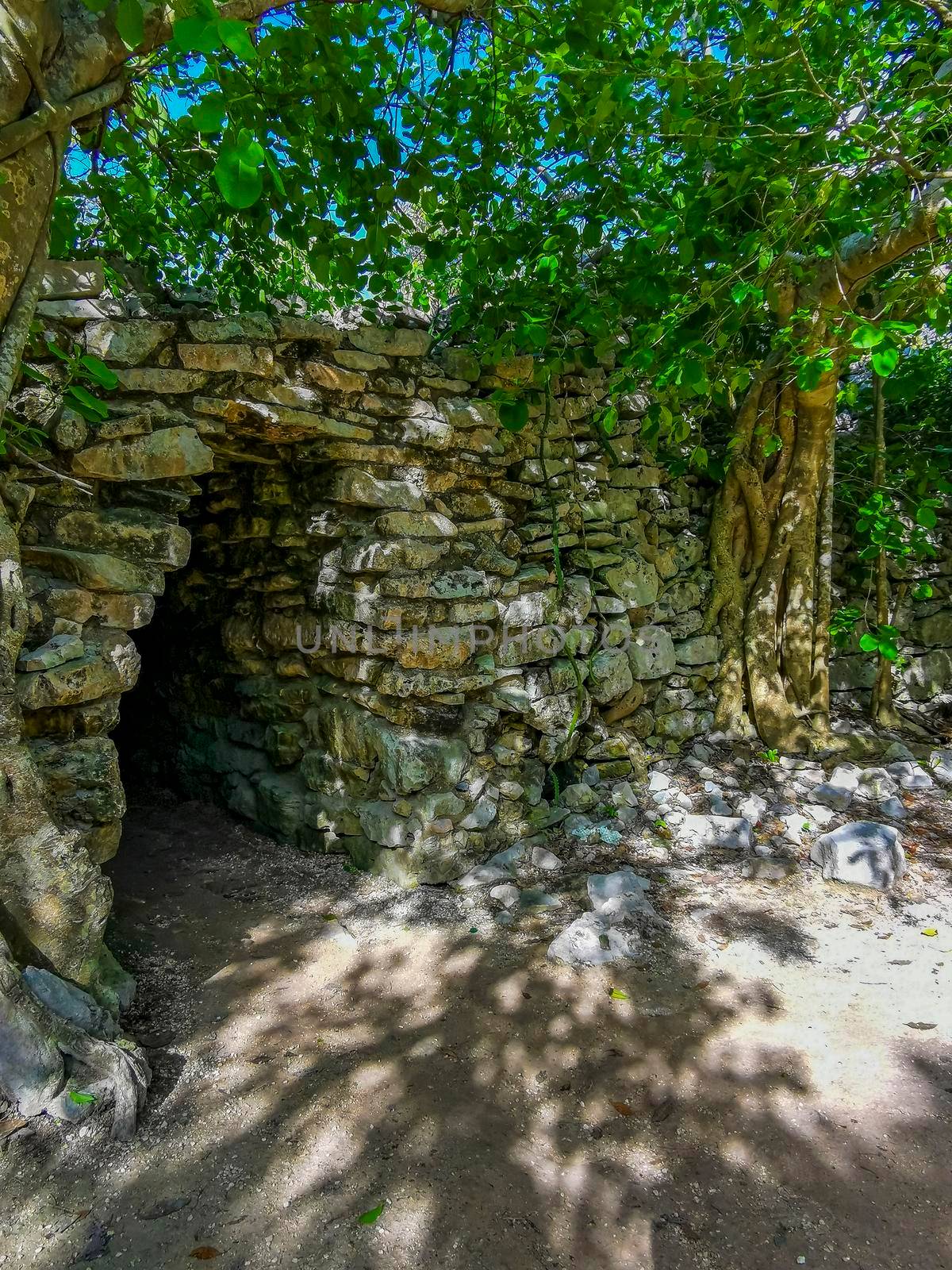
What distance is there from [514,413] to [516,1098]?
8.58ft

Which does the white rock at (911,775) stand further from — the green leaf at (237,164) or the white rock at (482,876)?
the green leaf at (237,164)

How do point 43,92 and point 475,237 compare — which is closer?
point 43,92

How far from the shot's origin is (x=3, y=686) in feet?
5.53

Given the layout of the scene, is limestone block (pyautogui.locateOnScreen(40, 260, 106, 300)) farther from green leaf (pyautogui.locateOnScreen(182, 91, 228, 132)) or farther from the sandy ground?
the sandy ground

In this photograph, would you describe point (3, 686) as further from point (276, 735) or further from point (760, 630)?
point (760, 630)

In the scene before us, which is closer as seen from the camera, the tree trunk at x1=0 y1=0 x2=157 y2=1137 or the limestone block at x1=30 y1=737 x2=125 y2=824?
the tree trunk at x1=0 y1=0 x2=157 y2=1137

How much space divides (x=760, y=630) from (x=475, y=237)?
9.04ft

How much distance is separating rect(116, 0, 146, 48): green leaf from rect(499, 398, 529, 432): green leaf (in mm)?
1918

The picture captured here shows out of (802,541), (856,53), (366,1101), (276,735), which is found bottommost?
(366,1101)

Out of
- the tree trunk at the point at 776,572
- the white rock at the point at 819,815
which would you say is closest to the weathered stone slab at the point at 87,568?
the white rock at the point at 819,815

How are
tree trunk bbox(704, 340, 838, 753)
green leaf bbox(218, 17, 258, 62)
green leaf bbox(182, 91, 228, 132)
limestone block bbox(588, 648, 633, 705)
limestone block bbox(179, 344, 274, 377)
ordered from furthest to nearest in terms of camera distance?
tree trunk bbox(704, 340, 838, 753), limestone block bbox(588, 648, 633, 705), limestone block bbox(179, 344, 274, 377), green leaf bbox(182, 91, 228, 132), green leaf bbox(218, 17, 258, 62)

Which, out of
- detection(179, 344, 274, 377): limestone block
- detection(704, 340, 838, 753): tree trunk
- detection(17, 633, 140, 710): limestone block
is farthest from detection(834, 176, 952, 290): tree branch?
detection(17, 633, 140, 710): limestone block

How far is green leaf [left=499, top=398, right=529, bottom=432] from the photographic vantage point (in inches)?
122

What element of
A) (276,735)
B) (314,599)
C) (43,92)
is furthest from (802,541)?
(43,92)
